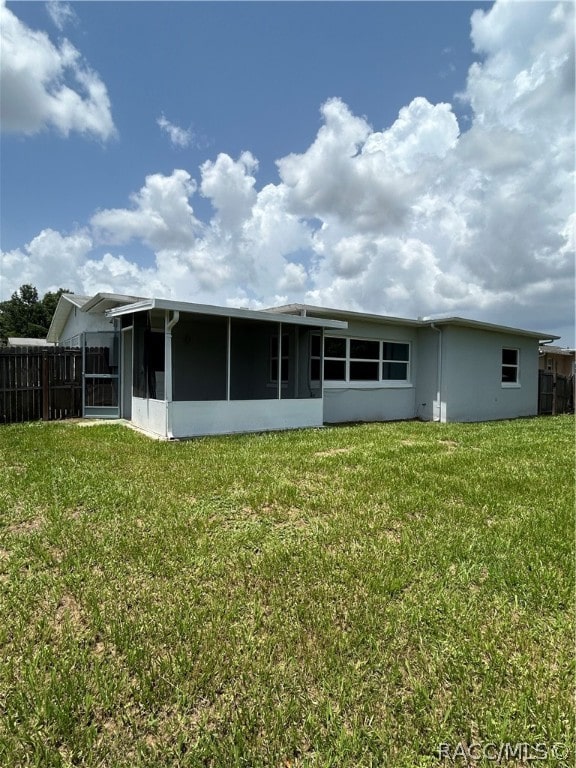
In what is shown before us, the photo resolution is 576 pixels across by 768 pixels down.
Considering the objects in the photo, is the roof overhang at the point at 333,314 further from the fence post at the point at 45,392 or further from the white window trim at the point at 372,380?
the fence post at the point at 45,392

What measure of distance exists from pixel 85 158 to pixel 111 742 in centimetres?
1543

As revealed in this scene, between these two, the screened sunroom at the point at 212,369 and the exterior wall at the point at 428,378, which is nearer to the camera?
the screened sunroom at the point at 212,369

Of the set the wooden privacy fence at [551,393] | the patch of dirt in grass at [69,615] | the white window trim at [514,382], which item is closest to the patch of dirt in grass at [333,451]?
A: the patch of dirt in grass at [69,615]

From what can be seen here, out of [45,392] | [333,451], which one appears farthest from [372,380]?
[45,392]

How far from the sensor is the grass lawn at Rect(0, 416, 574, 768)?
1.93 m

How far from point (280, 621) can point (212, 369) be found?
1007 centimetres

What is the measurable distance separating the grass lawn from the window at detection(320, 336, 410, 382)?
6650 mm

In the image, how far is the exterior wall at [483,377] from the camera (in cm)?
1316

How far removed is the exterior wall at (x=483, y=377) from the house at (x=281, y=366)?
37 mm

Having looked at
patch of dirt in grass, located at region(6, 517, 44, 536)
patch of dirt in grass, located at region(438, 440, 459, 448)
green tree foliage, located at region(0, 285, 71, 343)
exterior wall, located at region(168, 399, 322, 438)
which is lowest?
patch of dirt in grass, located at region(6, 517, 44, 536)

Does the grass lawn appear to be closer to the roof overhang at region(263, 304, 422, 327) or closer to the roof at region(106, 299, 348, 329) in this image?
the roof at region(106, 299, 348, 329)

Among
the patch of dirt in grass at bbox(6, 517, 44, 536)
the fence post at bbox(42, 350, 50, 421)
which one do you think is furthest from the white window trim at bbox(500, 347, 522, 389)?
the patch of dirt in grass at bbox(6, 517, 44, 536)

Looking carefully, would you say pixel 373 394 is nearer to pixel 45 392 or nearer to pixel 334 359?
pixel 334 359

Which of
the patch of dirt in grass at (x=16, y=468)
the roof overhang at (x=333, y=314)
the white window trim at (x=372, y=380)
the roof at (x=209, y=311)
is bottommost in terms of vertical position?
the patch of dirt in grass at (x=16, y=468)
